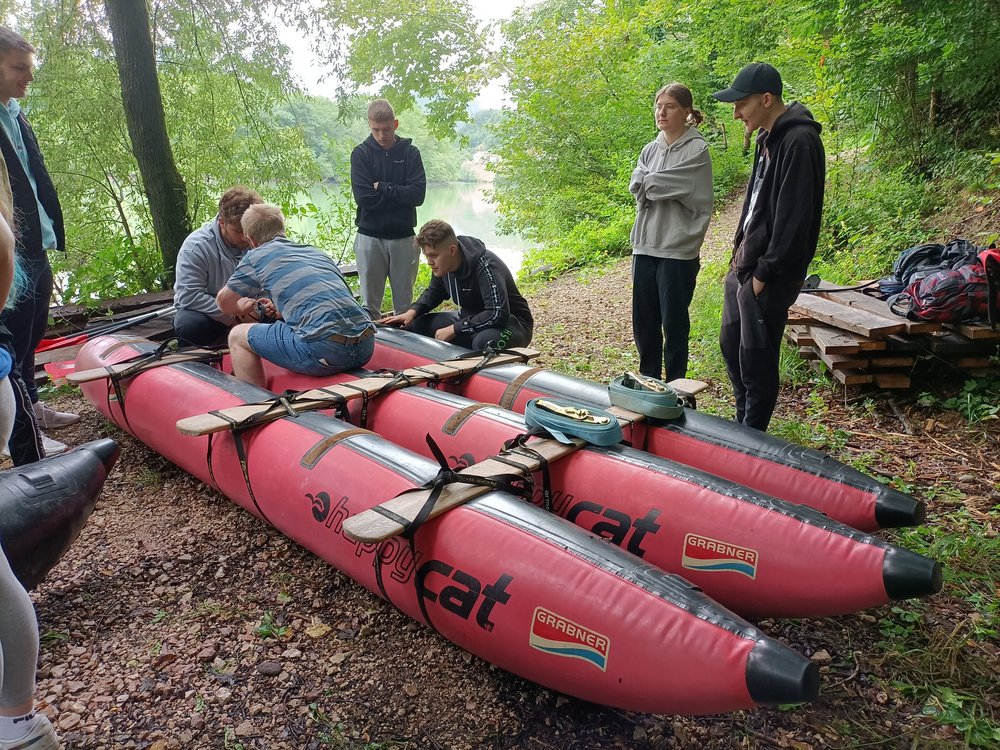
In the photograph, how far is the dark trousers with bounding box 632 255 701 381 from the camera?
3633mm

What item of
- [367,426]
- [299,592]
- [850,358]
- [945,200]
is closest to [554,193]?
[945,200]

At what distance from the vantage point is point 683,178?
3.57 meters

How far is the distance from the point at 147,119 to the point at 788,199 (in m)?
5.59

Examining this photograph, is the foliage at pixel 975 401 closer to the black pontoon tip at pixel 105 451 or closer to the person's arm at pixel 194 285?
the black pontoon tip at pixel 105 451

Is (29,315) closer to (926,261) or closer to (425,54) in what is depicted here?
(926,261)

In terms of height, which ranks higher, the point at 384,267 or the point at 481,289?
the point at 481,289

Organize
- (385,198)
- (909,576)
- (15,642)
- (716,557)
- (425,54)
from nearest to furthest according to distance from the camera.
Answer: (15,642) < (909,576) < (716,557) < (385,198) < (425,54)

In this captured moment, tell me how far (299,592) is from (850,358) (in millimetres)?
3225

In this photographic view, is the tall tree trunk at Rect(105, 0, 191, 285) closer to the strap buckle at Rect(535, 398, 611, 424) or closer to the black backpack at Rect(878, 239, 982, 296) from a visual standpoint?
the strap buckle at Rect(535, 398, 611, 424)

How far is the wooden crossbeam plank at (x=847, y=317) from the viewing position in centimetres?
358

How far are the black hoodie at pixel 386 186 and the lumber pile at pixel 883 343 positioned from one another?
2.85 meters

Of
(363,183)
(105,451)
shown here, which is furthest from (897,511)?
(363,183)

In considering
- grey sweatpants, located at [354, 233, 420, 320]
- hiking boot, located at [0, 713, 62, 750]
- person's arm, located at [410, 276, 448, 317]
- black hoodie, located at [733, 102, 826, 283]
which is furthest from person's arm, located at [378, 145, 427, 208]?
hiking boot, located at [0, 713, 62, 750]

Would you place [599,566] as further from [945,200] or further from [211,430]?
[945,200]
